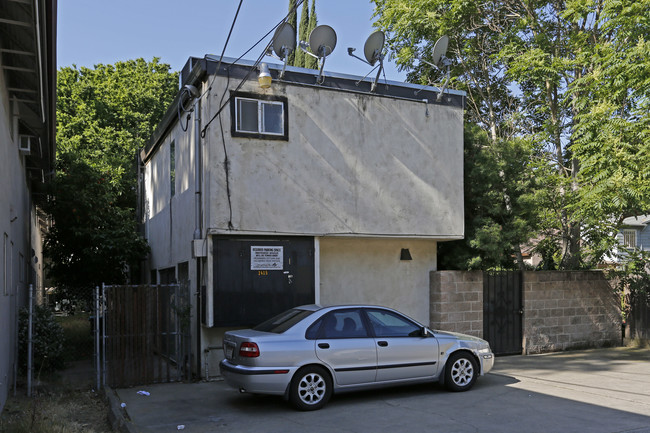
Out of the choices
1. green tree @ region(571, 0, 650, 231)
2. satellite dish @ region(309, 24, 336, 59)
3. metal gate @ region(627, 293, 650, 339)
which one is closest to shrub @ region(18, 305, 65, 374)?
satellite dish @ region(309, 24, 336, 59)

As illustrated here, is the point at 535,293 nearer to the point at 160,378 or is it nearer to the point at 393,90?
the point at 393,90

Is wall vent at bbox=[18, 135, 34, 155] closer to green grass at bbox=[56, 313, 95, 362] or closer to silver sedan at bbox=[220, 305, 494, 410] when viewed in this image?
green grass at bbox=[56, 313, 95, 362]

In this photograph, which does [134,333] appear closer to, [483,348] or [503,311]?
[483,348]

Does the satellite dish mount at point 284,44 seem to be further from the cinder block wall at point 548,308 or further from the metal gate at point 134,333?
the cinder block wall at point 548,308

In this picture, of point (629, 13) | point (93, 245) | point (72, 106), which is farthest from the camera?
point (72, 106)

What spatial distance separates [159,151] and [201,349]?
7.40 meters

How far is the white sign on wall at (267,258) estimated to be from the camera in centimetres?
1106

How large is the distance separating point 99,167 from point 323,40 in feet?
46.0

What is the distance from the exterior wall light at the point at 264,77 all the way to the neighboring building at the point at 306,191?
1.00 feet

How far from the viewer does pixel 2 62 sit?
8.52 metres

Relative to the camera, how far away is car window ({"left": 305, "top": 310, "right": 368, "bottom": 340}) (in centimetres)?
855

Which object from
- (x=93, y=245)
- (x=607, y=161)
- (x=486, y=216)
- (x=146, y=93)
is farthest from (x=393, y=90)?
(x=146, y=93)

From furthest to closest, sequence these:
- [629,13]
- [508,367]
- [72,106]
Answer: [72,106], [629,13], [508,367]

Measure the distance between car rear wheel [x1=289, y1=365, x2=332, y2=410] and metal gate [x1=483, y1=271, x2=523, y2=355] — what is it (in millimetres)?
6221
